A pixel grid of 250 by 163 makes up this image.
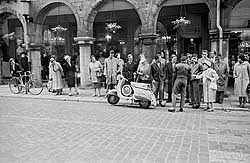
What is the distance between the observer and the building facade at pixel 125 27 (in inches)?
460

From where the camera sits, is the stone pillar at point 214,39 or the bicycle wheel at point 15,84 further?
the bicycle wheel at point 15,84

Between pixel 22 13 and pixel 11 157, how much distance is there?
12.0 m

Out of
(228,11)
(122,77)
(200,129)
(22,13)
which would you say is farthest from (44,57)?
(200,129)

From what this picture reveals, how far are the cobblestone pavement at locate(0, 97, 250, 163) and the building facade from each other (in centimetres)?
476

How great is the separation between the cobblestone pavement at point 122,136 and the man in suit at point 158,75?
1060 millimetres

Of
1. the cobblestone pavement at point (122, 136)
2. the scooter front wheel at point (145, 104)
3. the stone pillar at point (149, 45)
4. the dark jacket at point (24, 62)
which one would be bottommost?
the cobblestone pavement at point (122, 136)

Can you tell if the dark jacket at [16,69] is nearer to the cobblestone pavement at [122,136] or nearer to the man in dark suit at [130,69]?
the cobblestone pavement at [122,136]

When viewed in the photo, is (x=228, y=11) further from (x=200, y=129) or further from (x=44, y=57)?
(x=44, y=57)

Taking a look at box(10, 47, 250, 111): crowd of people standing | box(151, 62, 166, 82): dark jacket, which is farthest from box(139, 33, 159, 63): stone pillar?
box(151, 62, 166, 82): dark jacket

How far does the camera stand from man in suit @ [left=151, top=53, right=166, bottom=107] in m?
9.12

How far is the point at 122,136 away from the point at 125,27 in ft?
49.8

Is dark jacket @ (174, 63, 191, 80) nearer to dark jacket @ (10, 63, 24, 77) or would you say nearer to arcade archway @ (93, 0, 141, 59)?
dark jacket @ (10, 63, 24, 77)

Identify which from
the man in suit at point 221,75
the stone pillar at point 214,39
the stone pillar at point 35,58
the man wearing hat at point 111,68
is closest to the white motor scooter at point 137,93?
the man wearing hat at point 111,68

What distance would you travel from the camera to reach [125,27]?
19547 mm
